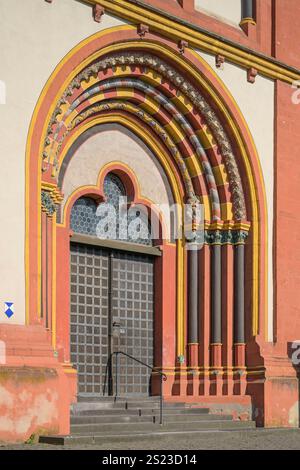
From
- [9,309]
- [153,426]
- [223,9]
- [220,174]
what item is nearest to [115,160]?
[220,174]

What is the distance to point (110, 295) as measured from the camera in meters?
21.0

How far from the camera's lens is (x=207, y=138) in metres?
22.0

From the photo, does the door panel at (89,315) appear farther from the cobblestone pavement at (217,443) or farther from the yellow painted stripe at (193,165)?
the cobblestone pavement at (217,443)

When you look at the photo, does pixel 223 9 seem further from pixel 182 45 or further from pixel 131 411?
pixel 131 411

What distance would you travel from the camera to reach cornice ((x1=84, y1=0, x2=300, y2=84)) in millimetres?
19688

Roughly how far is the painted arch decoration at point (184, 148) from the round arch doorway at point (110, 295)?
0.59 m

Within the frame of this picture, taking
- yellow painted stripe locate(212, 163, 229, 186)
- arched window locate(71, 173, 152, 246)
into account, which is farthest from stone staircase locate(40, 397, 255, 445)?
yellow painted stripe locate(212, 163, 229, 186)

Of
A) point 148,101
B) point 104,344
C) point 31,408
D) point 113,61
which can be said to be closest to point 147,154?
point 148,101

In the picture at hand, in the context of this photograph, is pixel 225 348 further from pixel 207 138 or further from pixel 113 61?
pixel 113 61

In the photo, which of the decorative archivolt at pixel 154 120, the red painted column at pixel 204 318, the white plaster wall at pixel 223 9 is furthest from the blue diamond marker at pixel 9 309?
the white plaster wall at pixel 223 9

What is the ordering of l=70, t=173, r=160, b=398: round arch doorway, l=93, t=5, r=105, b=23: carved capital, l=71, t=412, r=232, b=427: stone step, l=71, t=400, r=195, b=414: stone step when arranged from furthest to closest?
1. l=70, t=173, r=160, b=398: round arch doorway
2. l=93, t=5, r=105, b=23: carved capital
3. l=71, t=400, r=195, b=414: stone step
4. l=71, t=412, r=232, b=427: stone step

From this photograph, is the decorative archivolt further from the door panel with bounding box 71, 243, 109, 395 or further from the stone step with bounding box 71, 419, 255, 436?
the stone step with bounding box 71, 419, 255, 436

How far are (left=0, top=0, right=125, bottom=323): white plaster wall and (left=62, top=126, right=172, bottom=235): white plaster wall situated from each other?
2.52 metres

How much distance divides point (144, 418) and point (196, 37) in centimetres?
772
